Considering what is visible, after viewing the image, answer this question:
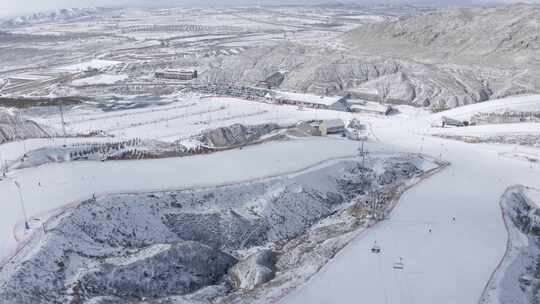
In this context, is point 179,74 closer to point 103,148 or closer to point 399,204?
point 103,148

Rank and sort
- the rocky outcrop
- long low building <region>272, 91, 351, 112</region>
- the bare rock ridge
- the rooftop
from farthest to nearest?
the bare rock ridge
the rooftop
long low building <region>272, 91, 351, 112</region>
the rocky outcrop

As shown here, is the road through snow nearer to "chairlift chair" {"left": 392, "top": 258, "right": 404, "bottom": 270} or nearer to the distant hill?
"chairlift chair" {"left": 392, "top": 258, "right": 404, "bottom": 270}

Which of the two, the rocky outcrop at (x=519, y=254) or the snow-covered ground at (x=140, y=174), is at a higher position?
the snow-covered ground at (x=140, y=174)

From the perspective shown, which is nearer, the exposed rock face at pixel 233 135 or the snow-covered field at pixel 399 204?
the snow-covered field at pixel 399 204

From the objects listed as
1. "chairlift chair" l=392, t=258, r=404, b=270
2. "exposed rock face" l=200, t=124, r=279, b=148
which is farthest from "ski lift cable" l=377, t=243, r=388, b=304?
"exposed rock face" l=200, t=124, r=279, b=148

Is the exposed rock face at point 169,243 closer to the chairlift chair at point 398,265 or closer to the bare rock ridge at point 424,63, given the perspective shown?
the chairlift chair at point 398,265

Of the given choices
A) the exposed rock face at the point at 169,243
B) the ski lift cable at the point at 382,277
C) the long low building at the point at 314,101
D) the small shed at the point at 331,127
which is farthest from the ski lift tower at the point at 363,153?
the long low building at the point at 314,101
